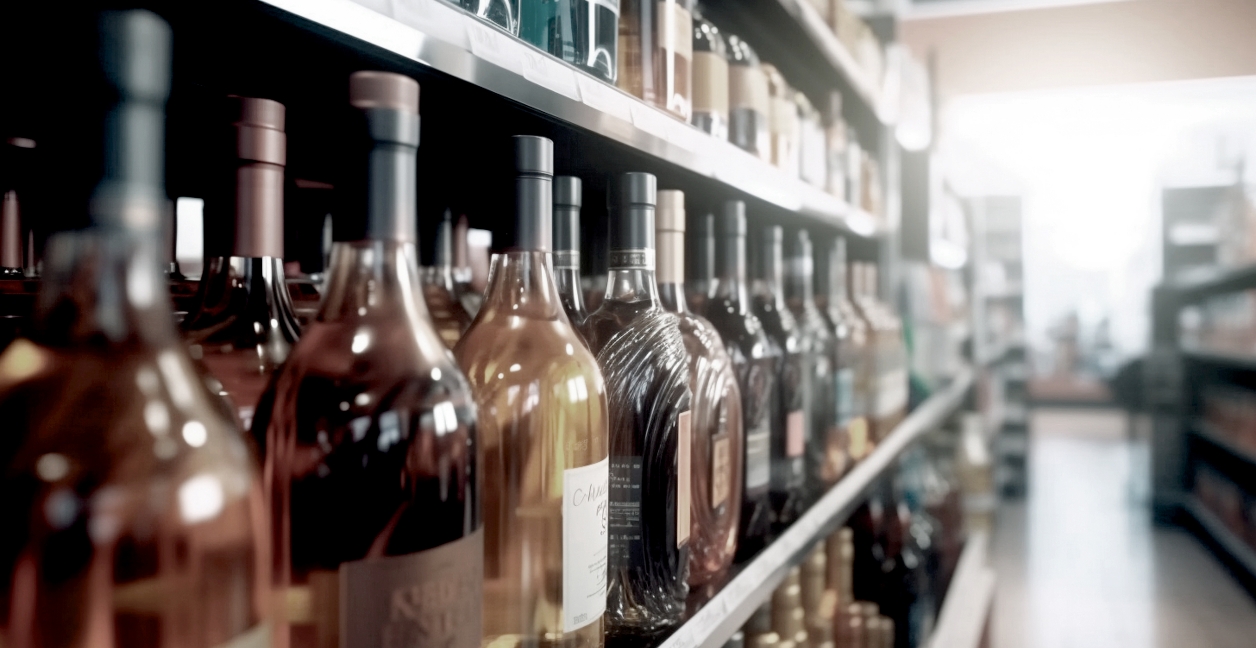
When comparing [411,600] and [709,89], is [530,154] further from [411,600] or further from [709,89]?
[709,89]

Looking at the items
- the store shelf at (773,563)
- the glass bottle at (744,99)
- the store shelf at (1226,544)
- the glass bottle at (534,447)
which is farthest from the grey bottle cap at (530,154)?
the store shelf at (1226,544)

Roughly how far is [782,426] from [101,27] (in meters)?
1.23

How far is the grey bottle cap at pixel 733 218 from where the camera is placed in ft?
4.09

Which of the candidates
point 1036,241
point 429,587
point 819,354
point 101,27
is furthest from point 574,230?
point 1036,241

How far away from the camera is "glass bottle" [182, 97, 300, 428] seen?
0.56 meters

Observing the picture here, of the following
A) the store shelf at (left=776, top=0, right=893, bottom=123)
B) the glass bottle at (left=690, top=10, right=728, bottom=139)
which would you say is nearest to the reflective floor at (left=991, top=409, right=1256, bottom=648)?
the store shelf at (left=776, top=0, right=893, bottom=123)

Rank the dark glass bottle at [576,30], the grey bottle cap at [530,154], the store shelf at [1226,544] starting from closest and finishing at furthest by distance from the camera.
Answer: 1. the grey bottle cap at [530,154]
2. the dark glass bottle at [576,30]
3. the store shelf at [1226,544]

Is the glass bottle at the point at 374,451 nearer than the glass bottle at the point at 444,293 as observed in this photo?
Yes

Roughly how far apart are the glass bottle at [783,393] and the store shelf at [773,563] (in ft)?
0.16

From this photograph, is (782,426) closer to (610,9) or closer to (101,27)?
(610,9)

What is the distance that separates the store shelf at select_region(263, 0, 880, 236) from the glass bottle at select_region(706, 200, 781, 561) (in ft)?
0.59

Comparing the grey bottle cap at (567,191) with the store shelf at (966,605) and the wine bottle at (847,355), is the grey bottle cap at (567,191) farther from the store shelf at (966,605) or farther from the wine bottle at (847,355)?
the store shelf at (966,605)

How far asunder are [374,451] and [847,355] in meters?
1.57

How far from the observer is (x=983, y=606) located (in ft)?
10.4
